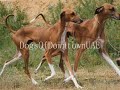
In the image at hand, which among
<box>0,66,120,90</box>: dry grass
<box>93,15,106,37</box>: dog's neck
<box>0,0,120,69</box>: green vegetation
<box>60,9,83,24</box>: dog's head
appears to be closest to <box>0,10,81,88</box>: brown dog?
<box>60,9,83,24</box>: dog's head

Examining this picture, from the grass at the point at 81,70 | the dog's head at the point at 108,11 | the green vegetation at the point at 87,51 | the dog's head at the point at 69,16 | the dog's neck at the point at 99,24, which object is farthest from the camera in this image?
the green vegetation at the point at 87,51

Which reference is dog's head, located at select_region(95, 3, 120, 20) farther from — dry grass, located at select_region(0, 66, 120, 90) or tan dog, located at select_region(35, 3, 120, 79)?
dry grass, located at select_region(0, 66, 120, 90)

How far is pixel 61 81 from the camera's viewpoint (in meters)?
11.3

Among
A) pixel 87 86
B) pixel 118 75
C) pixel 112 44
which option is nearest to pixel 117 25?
pixel 112 44

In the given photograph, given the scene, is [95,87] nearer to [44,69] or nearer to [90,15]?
[44,69]

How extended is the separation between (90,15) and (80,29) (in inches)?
292

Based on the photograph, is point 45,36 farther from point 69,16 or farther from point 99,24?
point 99,24

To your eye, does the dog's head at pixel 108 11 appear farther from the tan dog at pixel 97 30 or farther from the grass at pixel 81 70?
the grass at pixel 81 70

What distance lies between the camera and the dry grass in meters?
10.3

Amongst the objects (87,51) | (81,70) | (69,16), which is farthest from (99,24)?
(87,51)

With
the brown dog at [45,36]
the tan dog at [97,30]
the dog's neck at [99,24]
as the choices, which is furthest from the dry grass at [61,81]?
the dog's neck at [99,24]

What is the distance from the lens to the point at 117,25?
16.9 metres

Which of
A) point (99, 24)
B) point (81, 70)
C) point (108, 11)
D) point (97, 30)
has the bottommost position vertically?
point (81, 70)

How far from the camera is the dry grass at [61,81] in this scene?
1027 centimetres
